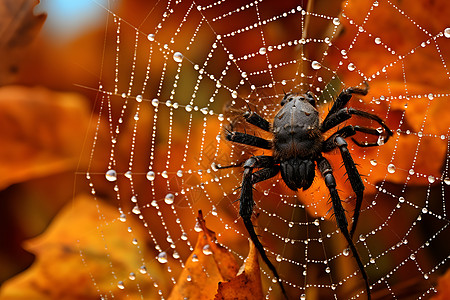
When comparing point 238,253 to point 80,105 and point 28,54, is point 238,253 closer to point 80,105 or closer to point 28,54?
point 80,105

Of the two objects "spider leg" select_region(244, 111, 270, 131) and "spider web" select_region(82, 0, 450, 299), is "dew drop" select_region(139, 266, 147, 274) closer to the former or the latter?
"spider web" select_region(82, 0, 450, 299)

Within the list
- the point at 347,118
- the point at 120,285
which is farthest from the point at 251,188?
the point at 120,285

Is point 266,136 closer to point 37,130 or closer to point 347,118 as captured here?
point 347,118

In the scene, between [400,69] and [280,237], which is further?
[280,237]

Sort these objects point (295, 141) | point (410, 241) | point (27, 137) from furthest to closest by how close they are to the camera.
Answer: point (27, 137) → point (410, 241) → point (295, 141)

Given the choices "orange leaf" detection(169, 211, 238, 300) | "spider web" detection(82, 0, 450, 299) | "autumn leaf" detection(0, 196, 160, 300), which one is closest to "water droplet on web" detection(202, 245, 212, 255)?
"orange leaf" detection(169, 211, 238, 300)

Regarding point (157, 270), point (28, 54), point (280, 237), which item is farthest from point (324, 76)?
point (28, 54)

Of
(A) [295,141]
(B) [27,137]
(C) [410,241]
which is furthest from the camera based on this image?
(B) [27,137]

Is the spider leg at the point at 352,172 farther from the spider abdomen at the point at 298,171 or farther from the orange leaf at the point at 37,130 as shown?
the orange leaf at the point at 37,130
